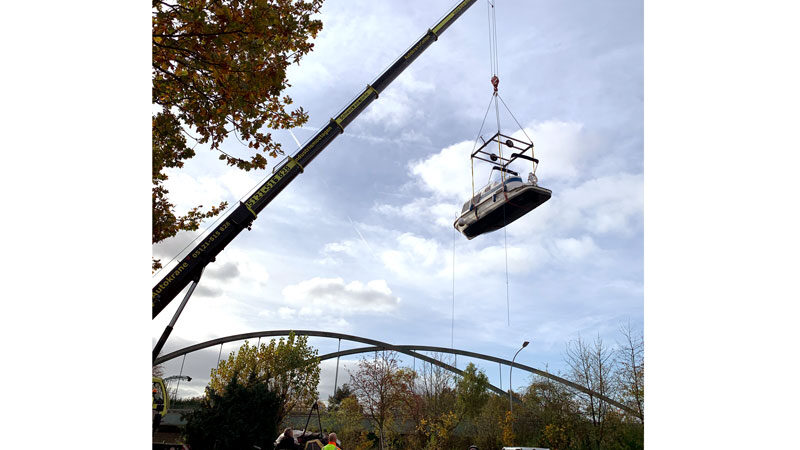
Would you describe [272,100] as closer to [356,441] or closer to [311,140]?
[311,140]

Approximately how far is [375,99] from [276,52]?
9.67 metres

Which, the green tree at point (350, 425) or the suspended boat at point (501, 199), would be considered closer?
the suspended boat at point (501, 199)

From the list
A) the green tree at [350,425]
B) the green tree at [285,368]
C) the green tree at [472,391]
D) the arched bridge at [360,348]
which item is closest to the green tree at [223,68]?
the green tree at [285,368]

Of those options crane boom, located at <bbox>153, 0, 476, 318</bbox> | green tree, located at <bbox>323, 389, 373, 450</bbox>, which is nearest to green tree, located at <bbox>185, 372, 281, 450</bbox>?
crane boom, located at <bbox>153, 0, 476, 318</bbox>

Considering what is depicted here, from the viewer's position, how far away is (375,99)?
15891mm

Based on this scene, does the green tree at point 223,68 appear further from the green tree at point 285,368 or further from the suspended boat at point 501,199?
the green tree at point 285,368

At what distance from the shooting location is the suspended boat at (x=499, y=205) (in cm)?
1575

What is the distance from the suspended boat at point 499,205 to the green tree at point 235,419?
346 inches

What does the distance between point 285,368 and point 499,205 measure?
743 inches

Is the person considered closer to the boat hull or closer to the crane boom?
the crane boom

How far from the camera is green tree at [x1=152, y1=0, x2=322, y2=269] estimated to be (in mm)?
5723

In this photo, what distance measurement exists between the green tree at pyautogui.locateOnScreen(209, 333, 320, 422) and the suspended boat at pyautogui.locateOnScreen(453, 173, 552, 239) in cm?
1662

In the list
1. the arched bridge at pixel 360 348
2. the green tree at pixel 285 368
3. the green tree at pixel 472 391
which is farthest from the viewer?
the arched bridge at pixel 360 348
